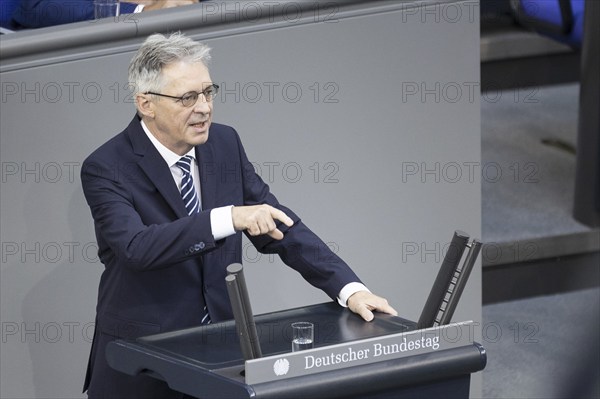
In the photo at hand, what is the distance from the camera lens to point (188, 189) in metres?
3.16

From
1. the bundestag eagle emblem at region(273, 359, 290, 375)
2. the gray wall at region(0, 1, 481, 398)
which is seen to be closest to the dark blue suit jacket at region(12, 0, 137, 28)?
the gray wall at region(0, 1, 481, 398)

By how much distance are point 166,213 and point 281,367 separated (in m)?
0.70

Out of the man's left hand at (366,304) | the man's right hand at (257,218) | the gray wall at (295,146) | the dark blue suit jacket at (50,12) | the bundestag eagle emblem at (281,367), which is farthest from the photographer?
the dark blue suit jacket at (50,12)

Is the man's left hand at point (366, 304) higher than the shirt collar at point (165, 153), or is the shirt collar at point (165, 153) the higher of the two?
the shirt collar at point (165, 153)

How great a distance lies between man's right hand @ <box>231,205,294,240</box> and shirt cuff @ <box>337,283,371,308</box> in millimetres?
301

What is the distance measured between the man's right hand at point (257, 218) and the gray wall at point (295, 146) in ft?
3.66

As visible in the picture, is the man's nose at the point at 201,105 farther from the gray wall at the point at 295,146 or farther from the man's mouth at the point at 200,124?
the gray wall at the point at 295,146

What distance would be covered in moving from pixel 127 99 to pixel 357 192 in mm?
829

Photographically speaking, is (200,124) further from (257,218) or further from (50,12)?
(50,12)

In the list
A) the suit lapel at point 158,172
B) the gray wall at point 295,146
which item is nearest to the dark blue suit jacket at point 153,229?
the suit lapel at point 158,172

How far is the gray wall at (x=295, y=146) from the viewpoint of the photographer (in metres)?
3.85

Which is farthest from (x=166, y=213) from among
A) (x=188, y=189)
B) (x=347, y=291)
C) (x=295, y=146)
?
(x=295, y=146)

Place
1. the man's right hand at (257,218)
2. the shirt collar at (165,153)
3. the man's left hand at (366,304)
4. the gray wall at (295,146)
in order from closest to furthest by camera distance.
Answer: the man's right hand at (257,218), the man's left hand at (366,304), the shirt collar at (165,153), the gray wall at (295,146)

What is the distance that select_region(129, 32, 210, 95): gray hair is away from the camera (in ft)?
10.0
